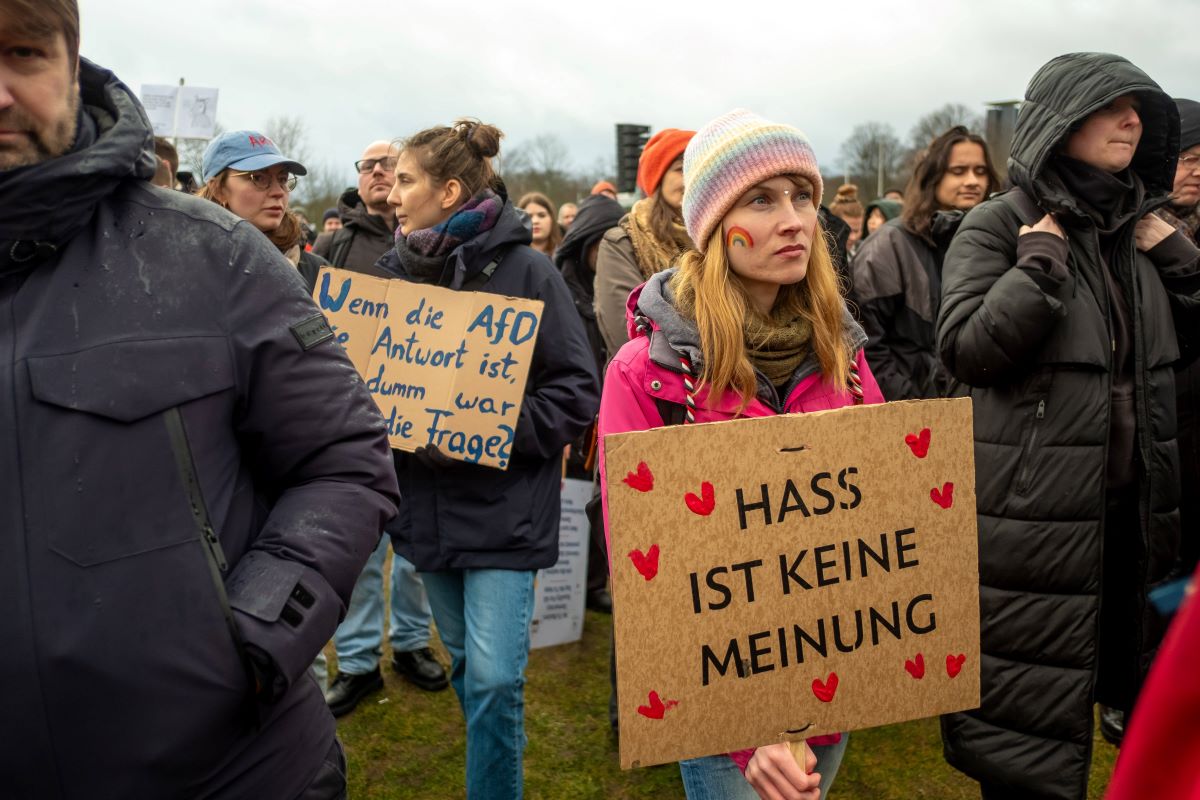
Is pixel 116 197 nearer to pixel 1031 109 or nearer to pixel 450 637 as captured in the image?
pixel 450 637

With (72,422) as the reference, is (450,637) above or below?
below

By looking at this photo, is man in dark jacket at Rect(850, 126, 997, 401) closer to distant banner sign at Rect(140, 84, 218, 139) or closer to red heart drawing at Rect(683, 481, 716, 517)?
red heart drawing at Rect(683, 481, 716, 517)

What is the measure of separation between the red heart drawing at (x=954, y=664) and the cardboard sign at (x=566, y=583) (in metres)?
3.19

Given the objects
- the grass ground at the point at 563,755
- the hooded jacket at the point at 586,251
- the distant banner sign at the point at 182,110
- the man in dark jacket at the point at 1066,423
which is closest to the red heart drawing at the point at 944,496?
the man in dark jacket at the point at 1066,423

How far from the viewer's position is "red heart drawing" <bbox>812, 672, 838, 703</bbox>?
1.80 metres

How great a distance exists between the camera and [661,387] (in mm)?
2127

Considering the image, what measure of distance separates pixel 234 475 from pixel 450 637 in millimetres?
1778

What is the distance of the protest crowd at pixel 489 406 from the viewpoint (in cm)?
146

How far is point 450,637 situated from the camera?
3.31 metres

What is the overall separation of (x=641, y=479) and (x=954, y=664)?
0.76m

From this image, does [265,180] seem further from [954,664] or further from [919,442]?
[954,664]

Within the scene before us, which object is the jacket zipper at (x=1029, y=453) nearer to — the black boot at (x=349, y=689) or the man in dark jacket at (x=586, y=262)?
the man in dark jacket at (x=586, y=262)

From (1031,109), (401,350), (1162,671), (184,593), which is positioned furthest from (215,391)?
(1031,109)

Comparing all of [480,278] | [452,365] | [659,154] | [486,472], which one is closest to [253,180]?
[480,278]
